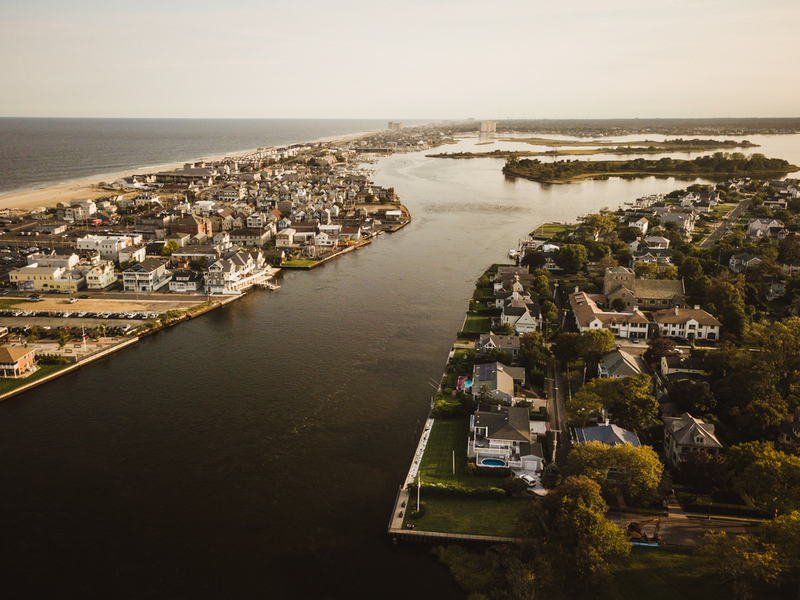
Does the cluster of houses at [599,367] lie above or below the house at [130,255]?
below

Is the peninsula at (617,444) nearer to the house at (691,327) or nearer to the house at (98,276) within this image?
the house at (691,327)

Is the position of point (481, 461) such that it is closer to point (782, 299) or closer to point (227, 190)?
point (782, 299)

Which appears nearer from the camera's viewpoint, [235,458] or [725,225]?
[235,458]

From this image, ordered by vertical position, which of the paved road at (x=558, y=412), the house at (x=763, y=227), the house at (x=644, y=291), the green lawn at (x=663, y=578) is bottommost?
the green lawn at (x=663, y=578)

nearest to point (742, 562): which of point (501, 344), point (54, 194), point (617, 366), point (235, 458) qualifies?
point (617, 366)

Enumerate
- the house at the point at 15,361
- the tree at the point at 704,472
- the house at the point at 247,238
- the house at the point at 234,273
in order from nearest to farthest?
the tree at the point at 704,472
the house at the point at 15,361
the house at the point at 234,273
the house at the point at 247,238

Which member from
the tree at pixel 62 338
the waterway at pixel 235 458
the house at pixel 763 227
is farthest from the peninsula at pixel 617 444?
the house at pixel 763 227

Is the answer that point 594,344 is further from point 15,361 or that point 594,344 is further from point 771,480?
point 15,361
